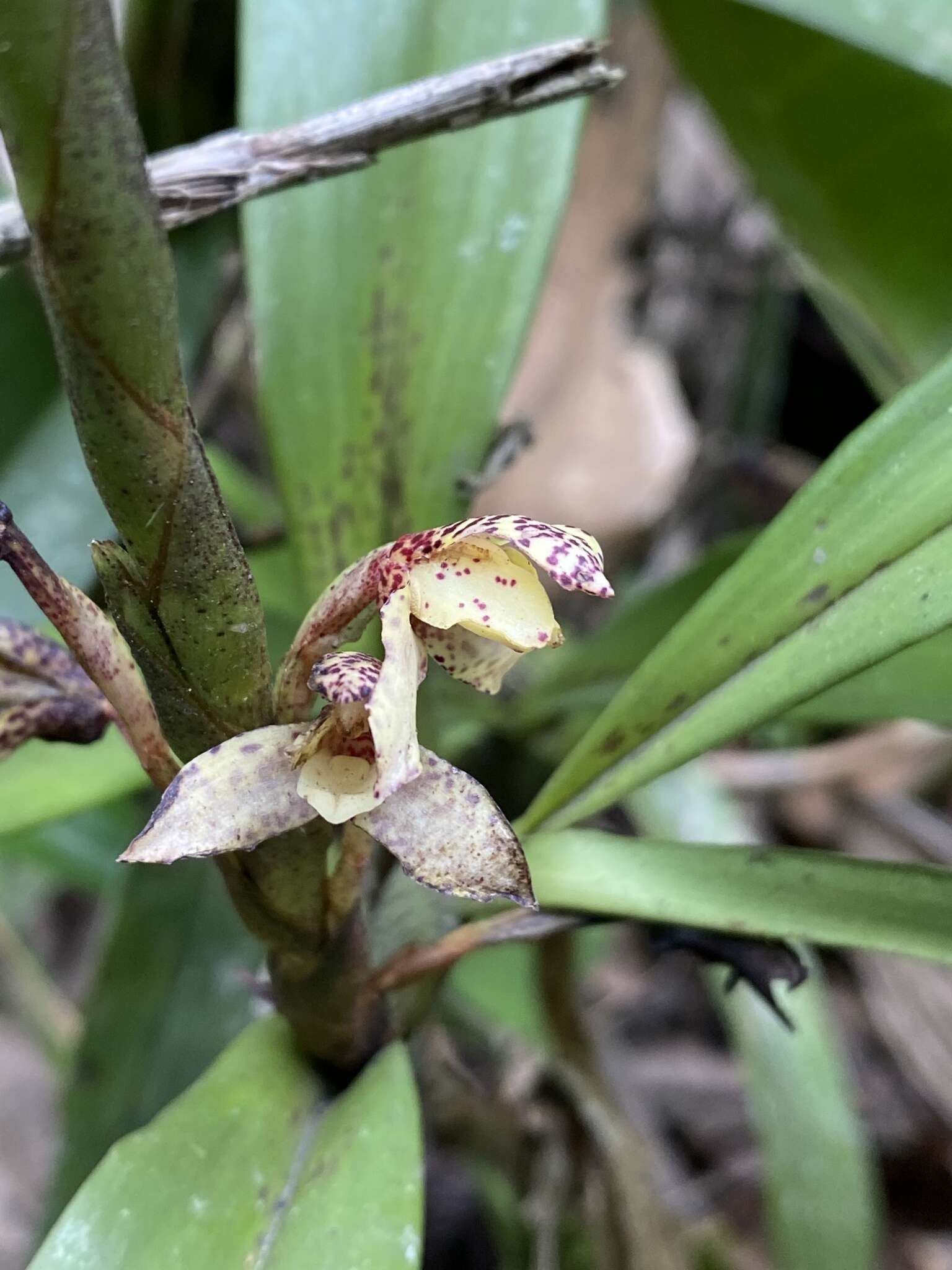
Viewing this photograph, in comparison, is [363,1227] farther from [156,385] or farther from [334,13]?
[334,13]

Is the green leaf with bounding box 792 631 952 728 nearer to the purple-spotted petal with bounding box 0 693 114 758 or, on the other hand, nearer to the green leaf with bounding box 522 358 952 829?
the green leaf with bounding box 522 358 952 829

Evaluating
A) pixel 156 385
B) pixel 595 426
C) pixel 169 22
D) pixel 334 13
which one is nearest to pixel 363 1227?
pixel 156 385

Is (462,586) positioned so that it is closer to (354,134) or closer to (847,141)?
(354,134)

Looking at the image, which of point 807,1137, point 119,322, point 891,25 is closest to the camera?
point 119,322

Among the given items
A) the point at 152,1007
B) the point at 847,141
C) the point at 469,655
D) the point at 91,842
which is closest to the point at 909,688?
the point at 469,655

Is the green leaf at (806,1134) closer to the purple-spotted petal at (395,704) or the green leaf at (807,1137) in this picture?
the green leaf at (807,1137)

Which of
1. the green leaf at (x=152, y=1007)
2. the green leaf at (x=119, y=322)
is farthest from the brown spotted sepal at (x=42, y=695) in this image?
the green leaf at (x=152, y=1007)

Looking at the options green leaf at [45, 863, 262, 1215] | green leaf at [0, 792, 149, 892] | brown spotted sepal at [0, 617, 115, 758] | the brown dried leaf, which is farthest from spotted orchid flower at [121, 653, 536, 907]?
green leaf at [0, 792, 149, 892]
